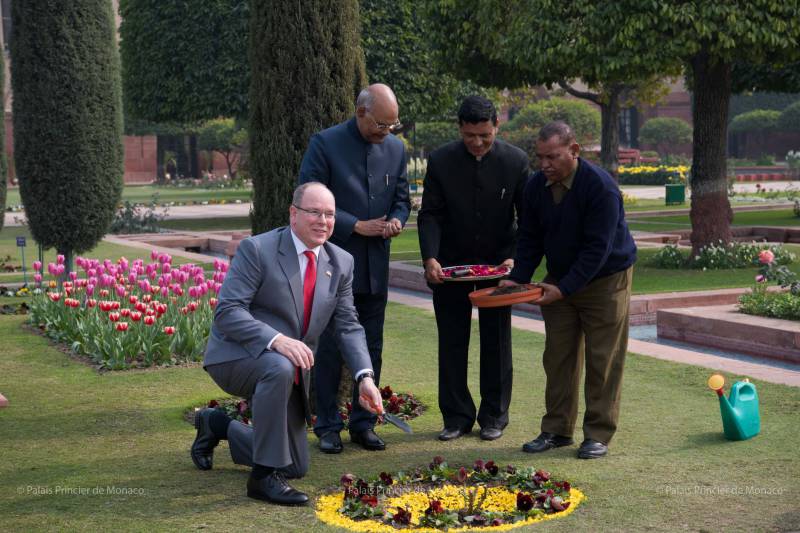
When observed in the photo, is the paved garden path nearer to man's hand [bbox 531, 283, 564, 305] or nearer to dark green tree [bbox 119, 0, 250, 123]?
man's hand [bbox 531, 283, 564, 305]

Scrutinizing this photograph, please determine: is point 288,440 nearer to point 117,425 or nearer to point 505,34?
point 117,425

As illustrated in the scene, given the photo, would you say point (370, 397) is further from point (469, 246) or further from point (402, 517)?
point (469, 246)

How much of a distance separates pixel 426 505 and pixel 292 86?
3.15 m

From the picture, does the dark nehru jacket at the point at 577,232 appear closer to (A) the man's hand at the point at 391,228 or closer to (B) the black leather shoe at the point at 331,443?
(A) the man's hand at the point at 391,228

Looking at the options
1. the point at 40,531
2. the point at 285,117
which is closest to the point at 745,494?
the point at 40,531

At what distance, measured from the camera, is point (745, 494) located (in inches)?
210

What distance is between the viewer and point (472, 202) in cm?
654

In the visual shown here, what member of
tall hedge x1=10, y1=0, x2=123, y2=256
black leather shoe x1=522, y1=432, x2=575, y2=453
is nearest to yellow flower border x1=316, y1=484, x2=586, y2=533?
black leather shoe x1=522, y1=432, x2=575, y2=453

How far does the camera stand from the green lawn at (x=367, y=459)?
16.8ft

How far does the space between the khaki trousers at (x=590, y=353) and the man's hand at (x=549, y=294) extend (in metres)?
0.22

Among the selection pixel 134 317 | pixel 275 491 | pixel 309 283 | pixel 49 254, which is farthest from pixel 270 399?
pixel 49 254

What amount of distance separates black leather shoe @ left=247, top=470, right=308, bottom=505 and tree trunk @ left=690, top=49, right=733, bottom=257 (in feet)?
36.2

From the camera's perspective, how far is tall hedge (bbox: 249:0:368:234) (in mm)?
7328

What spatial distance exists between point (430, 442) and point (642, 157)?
52.3 meters
